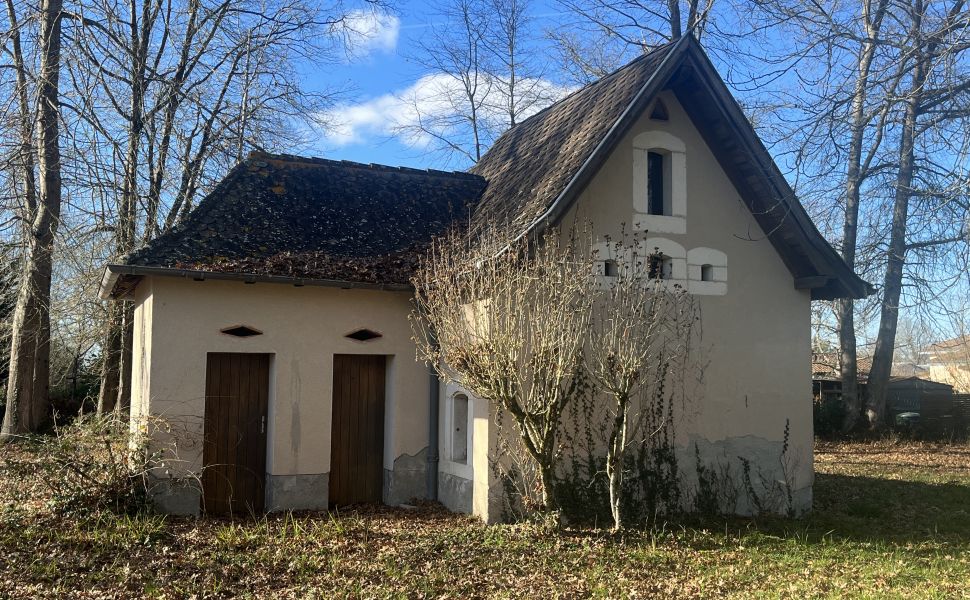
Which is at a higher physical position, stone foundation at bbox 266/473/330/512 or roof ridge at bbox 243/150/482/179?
roof ridge at bbox 243/150/482/179

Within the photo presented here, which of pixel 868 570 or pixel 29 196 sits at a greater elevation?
pixel 29 196

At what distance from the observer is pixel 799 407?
11.3m

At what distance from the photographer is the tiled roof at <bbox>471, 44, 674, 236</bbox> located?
385 inches

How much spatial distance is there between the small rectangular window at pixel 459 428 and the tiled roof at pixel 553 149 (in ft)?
8.23

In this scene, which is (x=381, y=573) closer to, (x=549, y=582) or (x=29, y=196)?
(x=549, y=582)

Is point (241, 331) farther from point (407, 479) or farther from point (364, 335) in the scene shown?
point (407, 479)

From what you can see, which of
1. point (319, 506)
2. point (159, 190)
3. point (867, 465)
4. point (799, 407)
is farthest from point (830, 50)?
point (159, 190)

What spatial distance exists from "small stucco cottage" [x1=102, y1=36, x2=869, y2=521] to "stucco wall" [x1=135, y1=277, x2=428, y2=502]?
2 cm

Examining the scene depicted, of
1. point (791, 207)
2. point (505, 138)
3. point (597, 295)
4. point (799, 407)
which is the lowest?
point (799, 407)

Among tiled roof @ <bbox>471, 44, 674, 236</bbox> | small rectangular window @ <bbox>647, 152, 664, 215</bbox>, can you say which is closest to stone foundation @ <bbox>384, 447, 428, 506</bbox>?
tiled roof @ <bbox>471, 44, 674, 236</bbox>

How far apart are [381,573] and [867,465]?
12.8 metres

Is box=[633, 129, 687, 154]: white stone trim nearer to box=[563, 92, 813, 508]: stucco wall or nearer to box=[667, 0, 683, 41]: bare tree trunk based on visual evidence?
box=[563, 92, 813, 508]: stucco wall

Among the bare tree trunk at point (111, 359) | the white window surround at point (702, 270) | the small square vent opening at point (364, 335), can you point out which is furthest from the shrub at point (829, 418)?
the bare tree trunk at point (111, 359)

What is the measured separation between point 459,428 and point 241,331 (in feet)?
10.6
